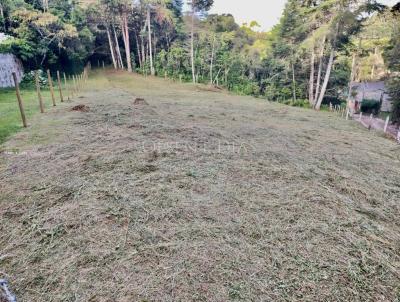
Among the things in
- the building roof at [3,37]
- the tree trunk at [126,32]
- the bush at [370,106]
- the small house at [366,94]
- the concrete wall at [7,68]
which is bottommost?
the bush at [370,106]

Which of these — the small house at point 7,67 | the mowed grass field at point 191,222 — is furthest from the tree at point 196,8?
the mowed grass field at point 191,222

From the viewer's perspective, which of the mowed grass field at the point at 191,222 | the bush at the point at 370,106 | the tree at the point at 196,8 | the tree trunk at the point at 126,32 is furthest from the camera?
the tree trunk at the point at 126,32

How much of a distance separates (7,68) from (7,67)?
3.7 inches

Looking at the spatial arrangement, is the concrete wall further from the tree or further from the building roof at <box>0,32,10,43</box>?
the tree

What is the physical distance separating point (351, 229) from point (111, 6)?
24048 mm

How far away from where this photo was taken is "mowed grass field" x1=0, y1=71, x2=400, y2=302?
5.47ft

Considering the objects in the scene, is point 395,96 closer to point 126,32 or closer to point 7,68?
point 7,68

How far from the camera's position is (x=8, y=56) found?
39.1ft

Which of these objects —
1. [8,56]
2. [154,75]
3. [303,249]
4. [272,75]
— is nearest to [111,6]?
[154,75]

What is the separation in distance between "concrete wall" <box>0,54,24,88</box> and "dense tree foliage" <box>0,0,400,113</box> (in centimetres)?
51

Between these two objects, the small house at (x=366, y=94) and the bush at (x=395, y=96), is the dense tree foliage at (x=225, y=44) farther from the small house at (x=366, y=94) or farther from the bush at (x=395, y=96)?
the bush at (x=395, y=96)

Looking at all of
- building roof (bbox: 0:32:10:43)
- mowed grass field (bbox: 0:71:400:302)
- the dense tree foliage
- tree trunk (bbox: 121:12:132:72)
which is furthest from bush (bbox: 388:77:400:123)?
tree trunk (bbox: 121:12:132:72)

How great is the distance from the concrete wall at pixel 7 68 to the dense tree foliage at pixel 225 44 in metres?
0.51

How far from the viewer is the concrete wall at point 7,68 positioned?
10.6 meters
